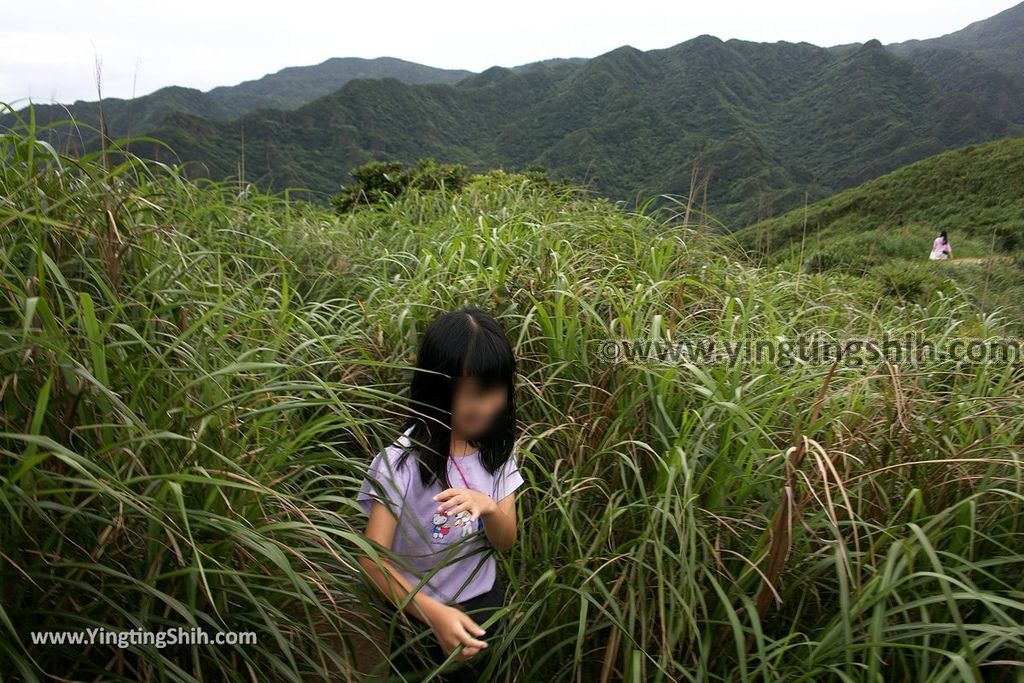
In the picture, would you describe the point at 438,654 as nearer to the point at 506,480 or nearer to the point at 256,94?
the point at 506,480

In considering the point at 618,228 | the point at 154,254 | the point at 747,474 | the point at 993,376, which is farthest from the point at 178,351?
the point at 993,376

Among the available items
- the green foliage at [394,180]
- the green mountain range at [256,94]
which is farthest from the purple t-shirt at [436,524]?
the green foliage at [394,180]

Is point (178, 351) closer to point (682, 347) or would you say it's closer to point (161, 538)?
point (161, 538)

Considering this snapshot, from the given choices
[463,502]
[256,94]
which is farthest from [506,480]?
[256,94]

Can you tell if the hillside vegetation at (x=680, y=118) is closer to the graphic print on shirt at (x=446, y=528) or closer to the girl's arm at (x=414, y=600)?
the graphic print on shirt at (x=446, y=528)

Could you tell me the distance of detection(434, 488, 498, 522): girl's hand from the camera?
124cm

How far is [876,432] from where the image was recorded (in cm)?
192

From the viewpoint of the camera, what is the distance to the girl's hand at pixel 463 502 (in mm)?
1236

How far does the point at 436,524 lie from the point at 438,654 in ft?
1.04

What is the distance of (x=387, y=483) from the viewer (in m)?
1.45

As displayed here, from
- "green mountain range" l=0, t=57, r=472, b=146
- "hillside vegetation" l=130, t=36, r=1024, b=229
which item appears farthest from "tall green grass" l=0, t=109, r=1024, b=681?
"hillside vegetation" l=130, t=36, r=1024, b=229

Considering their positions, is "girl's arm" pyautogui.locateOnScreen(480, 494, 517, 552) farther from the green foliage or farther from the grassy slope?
the grassy slope

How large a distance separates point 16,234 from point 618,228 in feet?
8.41

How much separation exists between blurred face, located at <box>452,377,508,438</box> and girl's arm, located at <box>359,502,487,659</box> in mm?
249
